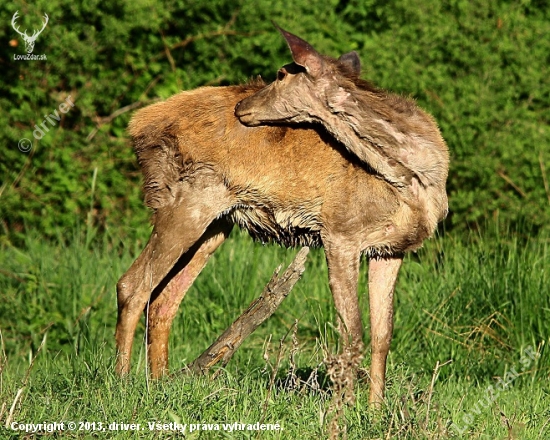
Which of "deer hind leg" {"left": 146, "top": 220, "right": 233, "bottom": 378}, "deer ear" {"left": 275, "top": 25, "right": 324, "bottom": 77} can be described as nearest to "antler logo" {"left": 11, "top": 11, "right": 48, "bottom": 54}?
"deer hind leg" {"left": 146, "top": 220, "right": 233, "bottom": 378}

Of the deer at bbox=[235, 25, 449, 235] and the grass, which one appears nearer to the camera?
the grass

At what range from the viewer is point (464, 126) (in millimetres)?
10586

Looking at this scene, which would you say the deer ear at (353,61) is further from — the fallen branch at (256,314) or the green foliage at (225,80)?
the green foliage at (225,80)

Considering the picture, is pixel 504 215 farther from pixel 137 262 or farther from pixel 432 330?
pixel 137 262

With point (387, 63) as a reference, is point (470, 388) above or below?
below

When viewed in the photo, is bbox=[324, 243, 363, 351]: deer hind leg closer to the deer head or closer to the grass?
the grass

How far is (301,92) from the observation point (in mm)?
6344

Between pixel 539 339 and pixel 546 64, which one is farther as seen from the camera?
pixel 546 64

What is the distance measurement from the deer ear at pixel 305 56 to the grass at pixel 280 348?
1.61 metres

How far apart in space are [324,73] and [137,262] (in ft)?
5.86

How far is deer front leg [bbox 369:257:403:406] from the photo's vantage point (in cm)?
649

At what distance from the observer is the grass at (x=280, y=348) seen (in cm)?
545

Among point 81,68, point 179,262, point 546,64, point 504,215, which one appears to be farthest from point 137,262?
point 546,64

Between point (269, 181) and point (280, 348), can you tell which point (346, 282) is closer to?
point (269, 181)
